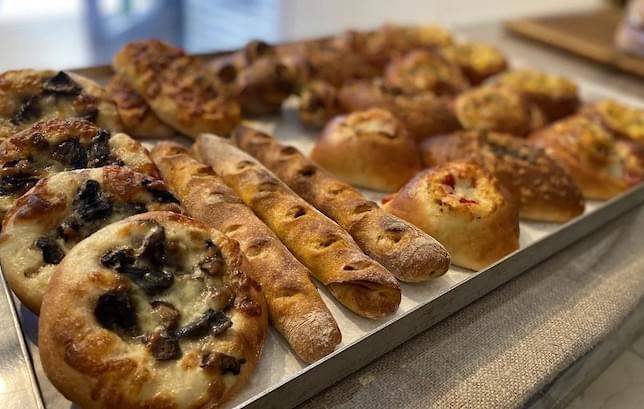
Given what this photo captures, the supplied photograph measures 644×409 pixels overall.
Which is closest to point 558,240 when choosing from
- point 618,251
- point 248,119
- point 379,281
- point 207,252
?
point 618,251

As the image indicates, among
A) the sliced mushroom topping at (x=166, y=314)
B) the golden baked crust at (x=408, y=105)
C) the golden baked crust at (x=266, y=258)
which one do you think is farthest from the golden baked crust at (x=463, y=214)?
the sliced mushroom topping at (x=166, y=314)

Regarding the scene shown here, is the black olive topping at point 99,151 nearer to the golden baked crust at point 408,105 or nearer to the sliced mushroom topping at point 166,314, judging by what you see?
the sliced mushroom topping at point 166,314

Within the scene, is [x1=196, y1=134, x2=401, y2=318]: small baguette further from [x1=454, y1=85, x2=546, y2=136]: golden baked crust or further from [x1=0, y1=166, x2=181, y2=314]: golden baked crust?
[x1=454, y1=85, x2=546, y2=136]: golden baked crust

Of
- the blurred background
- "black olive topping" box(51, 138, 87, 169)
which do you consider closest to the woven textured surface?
"black olive topping" box(51, 138, 87, 169)

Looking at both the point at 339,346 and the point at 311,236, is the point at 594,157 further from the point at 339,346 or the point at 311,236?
the point at 339,346

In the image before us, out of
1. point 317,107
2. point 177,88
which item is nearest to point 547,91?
point 317,107
